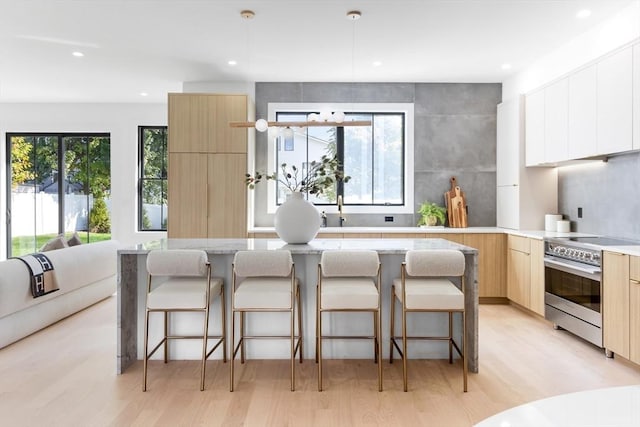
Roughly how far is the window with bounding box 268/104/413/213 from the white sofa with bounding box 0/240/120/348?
236 cm

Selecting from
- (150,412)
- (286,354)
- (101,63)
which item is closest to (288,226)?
(286,354)

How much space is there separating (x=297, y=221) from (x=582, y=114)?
9.49ft

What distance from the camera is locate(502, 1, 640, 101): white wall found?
3.46 m

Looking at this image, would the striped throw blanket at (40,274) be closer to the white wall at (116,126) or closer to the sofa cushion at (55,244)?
the sofa cushion at (55,244)

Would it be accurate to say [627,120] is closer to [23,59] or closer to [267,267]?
[267,267]

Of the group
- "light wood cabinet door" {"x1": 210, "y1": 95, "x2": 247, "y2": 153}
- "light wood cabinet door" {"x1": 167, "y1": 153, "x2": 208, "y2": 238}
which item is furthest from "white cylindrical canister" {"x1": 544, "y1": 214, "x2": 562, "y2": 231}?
"light wood cabinet door" {"x1": 167, "y1": 153, "x2": 208, "y2": 238}

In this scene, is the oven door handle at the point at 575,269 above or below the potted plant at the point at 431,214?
below

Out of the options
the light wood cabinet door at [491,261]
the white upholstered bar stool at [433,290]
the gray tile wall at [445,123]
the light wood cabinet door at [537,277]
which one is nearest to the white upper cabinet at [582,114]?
the light wood cabinet door at [537,277]

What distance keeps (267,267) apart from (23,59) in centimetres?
424

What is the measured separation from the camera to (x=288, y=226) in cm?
323

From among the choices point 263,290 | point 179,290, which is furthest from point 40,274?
point 263,290

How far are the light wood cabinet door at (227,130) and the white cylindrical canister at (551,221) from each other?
Result: 145 inches

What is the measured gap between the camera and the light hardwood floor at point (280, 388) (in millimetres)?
2371

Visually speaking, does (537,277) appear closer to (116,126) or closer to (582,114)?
(582,114)
